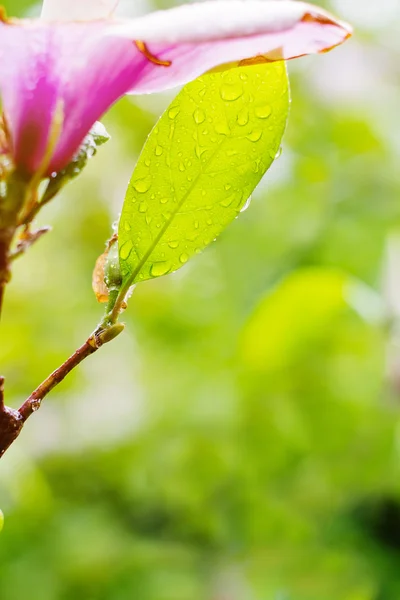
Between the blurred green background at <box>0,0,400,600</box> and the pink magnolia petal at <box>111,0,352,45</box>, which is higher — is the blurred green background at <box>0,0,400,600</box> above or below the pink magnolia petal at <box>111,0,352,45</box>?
above

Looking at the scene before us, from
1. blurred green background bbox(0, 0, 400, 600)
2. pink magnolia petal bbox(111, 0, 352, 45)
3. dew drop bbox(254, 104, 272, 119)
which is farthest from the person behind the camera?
blurred green background bbox(0, 0, 400, 600)

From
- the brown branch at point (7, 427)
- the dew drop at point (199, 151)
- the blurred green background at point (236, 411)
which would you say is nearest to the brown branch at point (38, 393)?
the brown branch at point (7, 427)

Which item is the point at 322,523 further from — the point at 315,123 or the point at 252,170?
the point at 315,123

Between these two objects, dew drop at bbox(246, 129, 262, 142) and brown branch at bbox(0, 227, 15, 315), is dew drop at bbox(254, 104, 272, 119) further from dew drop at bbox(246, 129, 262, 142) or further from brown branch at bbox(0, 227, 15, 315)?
brown branch at bbox(0, 227, 15, 315)

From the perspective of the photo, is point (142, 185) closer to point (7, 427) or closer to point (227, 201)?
point (227, 201)

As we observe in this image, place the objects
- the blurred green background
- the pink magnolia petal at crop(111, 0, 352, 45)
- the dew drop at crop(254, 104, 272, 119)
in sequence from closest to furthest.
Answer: the pink magnolia petal at crop(111, 0, 352, 45) → the dew drop at crop(254, 104, 272, 119) → the blurred green background

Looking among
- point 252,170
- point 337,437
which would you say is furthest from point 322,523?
point 252,170

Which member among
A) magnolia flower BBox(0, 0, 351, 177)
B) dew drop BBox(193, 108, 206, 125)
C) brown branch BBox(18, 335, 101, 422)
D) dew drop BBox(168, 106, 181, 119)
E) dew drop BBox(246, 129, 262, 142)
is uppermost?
dew drop BBox(246, 129, 262, 142)

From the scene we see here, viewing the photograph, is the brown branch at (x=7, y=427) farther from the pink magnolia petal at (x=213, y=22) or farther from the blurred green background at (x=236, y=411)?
the blurred green background at (x=236, y=411)

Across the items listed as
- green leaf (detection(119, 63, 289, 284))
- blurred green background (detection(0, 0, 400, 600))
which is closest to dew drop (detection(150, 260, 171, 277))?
green leaf (detection(119, 63, 289, 284))
